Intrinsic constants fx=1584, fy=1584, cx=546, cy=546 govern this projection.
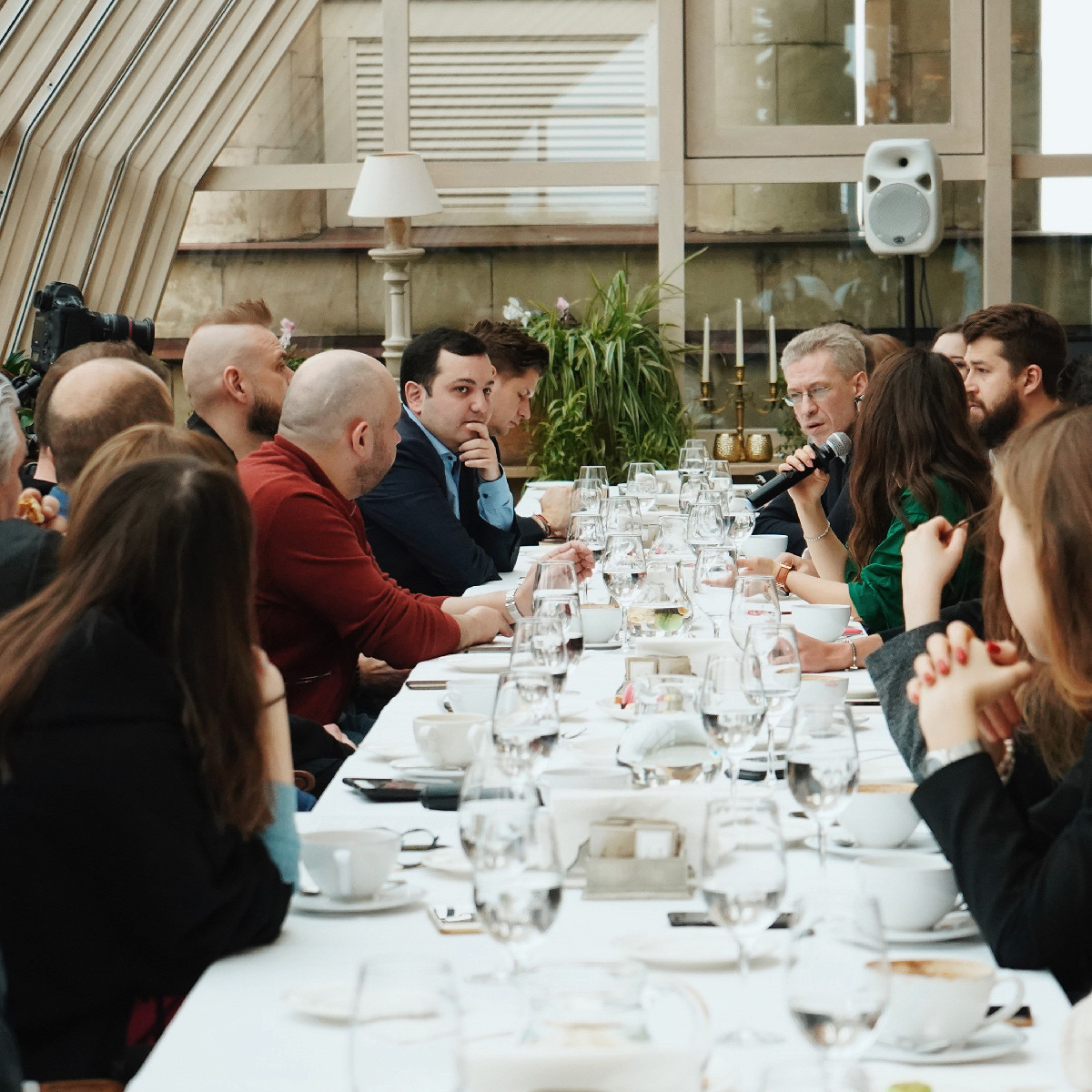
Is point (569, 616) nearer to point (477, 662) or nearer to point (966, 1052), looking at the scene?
point (477, 662)

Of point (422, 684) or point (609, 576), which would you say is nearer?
point (422, 684)

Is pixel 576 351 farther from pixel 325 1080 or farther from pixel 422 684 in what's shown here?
pixel 325 1080

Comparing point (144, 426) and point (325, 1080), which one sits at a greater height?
point (144, 426)

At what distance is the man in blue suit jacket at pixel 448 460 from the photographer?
4156 millimetres

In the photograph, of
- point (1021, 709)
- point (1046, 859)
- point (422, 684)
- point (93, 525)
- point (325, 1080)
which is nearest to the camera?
point (325, 1080)

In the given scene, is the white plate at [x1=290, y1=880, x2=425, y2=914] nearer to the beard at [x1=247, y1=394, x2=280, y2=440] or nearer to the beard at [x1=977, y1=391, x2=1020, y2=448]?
the beard at [x1=247, y1=394, x2=280, y2=440]

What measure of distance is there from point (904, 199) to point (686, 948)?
6.80m

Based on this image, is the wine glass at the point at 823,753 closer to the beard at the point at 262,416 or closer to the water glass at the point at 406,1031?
the water glass at the point at 406,1031

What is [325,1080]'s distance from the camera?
106 centimetres

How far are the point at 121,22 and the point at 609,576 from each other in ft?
16.6

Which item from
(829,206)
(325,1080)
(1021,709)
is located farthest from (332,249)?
(325,1080)

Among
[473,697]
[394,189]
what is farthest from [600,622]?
[394,189]

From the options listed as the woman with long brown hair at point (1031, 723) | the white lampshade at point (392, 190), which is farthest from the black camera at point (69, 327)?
the woman with long brown hair at point (1031, 723)

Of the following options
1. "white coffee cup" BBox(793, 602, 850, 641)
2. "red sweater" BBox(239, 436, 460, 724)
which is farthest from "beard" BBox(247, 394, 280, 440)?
"white coffee cup" BBox(793, 602, 850, 641)
